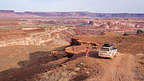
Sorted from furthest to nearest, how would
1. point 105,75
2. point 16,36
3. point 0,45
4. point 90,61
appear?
1. point 16,36
2. point 0,45
3. point 90,61
4. point 105,75

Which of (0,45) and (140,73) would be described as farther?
(0,45)

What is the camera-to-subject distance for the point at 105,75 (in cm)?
1002

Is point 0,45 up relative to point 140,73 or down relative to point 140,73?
down

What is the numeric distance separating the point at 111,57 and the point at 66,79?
561cm

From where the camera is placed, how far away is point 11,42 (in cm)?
4366

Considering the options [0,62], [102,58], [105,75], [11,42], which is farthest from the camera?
[11,42]

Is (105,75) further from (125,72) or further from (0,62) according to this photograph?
(0,62)

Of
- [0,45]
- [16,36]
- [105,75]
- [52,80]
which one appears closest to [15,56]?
[0,45]

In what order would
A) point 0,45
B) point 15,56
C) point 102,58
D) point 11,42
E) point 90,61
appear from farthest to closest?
point 11,42
point 0,45
point 15,56
point 102,58
point 90,61

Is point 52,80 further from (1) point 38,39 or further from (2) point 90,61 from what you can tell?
(1) point 38,39

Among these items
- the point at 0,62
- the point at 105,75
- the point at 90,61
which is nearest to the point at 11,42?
the point at 0,62

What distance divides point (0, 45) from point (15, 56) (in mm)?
11759

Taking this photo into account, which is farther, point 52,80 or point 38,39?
point 38,39

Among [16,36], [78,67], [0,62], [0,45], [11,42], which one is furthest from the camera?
[16,36]
